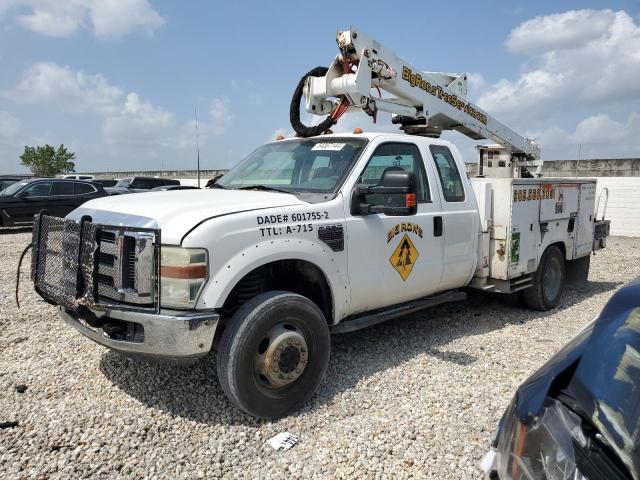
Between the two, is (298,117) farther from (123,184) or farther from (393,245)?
(123,184)

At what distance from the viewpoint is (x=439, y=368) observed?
4.24 metres

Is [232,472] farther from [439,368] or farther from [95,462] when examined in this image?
[439,368]

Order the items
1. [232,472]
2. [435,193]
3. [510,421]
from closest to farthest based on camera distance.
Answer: [510,421] → [232,472] → [435,193]

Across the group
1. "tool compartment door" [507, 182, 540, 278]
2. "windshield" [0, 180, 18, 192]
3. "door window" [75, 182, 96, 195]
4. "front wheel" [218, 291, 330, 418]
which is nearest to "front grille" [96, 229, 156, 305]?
"front wheel" [218, 291, 330, 418]

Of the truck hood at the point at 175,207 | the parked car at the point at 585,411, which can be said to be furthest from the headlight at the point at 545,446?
the truck hood at the point at 175,207

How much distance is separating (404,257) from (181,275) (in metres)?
2.02

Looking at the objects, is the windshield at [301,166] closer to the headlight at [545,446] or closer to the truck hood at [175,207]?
the truck hood at [175,207]

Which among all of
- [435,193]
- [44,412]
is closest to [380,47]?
[435,193]

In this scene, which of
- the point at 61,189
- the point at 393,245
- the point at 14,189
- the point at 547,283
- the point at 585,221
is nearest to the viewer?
the point at 393,245

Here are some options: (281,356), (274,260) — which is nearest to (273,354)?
(281,356)

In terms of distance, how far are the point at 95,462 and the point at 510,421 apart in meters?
2.32

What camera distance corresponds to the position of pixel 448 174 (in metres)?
4.96

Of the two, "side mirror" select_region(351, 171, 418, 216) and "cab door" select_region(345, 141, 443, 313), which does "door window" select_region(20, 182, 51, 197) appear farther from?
"side mirror" select_region(351, 171, 418, 216)

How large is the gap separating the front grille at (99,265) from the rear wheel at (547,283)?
4659mm
